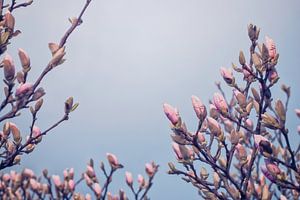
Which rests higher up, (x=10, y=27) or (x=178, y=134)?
(x=10, y=27)

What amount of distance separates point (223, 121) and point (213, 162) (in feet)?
7.13

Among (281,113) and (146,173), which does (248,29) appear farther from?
(146,173)

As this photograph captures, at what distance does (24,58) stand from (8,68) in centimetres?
18

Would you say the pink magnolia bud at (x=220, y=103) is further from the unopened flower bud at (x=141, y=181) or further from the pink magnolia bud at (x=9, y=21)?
the unopened flower bud at (x=141, y=181)

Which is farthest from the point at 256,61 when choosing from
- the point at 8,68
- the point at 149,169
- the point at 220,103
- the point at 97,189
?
the point at 97,189

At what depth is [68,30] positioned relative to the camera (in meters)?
2.75

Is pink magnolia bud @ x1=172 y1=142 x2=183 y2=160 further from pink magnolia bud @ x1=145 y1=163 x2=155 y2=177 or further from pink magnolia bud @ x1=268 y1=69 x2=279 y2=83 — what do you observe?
pink magnolia bud @ x1=145 y1=163 x2=155 y2=177

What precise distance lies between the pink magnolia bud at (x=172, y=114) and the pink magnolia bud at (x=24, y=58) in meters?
1.44

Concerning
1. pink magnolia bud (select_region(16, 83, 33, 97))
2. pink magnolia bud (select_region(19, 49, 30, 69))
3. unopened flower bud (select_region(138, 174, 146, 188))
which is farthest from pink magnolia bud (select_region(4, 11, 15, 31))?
unopened flower bud (select_region(138, 174, 146, 188))

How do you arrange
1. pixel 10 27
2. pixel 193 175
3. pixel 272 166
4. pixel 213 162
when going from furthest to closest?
pixel 193 175 < pixel 213 162 < pixel 10 27 < pixel 272 166

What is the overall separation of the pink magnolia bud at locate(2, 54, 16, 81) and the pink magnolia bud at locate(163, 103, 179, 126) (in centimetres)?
153

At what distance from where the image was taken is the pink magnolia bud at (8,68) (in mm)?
2693

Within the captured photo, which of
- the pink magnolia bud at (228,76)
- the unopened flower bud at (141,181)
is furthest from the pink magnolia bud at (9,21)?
the unopened flower bud at (141,181)

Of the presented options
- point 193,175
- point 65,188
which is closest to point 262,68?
point 193,175
